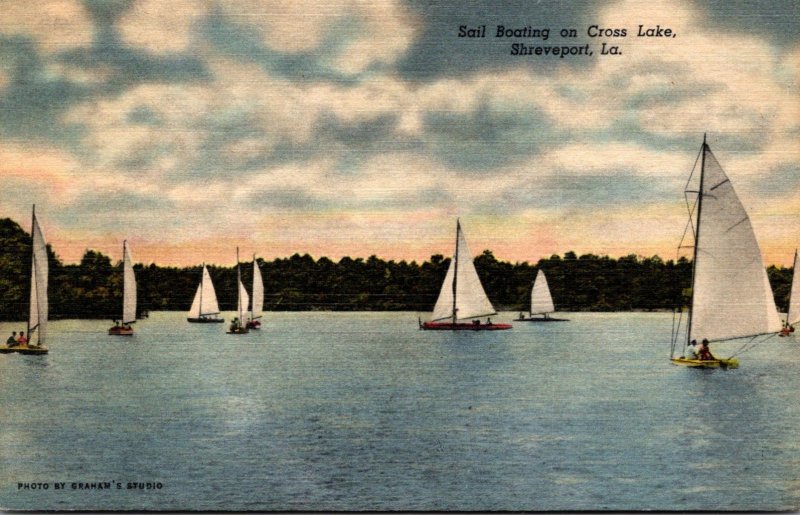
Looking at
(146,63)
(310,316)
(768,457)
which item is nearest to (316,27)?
(146,63)

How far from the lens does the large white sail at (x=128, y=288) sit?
674 inches

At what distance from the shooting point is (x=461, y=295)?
42781 mm

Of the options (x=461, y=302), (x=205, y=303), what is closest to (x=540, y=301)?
(x=461, y=302)

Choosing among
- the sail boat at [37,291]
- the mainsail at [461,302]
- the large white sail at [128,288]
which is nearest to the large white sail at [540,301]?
the mainsail at [461,302]

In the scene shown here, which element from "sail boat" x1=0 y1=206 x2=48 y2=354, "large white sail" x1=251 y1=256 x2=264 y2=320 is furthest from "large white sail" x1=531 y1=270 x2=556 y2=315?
"sail boat" x1=0 y1=206 x2=48 y2=354

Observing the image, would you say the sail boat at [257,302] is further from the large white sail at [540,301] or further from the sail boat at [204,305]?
the large white sail at [540,301]

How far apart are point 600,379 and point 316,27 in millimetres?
17289

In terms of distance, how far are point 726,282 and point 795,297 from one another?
492cm

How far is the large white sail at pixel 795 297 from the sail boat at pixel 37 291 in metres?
14.5

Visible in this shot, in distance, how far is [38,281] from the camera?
1953cm

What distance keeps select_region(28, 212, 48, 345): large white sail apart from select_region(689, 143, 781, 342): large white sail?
13.8 metres

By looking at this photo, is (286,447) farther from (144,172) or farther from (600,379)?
(600,379)

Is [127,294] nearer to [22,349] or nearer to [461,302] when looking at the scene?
[22,349]

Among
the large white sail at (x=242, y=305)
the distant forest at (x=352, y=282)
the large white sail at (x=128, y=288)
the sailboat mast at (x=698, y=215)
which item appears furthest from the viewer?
the large white sail at (x=242, y=305)
